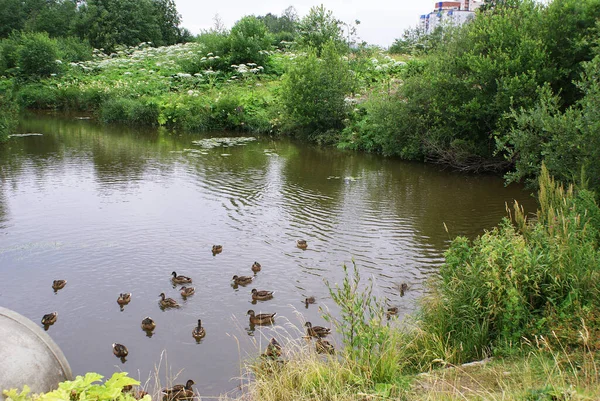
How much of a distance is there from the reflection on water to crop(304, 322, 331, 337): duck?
518 mm

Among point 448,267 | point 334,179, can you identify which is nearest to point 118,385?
point 448,267

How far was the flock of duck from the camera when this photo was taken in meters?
6.71

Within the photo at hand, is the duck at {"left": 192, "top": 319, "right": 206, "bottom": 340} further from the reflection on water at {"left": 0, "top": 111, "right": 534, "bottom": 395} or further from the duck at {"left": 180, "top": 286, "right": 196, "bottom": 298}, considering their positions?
the duck at {"left": 180, "top": 286, "right": 196, "bottom": 298}

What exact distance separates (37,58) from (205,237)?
39948mm

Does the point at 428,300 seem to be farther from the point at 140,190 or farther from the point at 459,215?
the point at 140,190

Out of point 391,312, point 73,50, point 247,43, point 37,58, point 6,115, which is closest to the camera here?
point 391,312

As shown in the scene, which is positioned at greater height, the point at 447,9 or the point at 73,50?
the point at 447,9

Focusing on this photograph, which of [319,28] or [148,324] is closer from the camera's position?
[148,324]

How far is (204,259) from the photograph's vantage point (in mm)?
11562

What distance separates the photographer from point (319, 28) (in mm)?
35531

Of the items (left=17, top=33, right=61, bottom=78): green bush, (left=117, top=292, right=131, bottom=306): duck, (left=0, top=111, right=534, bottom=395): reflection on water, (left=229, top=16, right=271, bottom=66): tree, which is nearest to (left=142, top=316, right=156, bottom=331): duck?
(left=0, top=111, right=534, bottom=395): reflection on water

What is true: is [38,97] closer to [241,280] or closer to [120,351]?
[241,280]

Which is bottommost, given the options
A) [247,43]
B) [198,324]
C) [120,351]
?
[120,351]

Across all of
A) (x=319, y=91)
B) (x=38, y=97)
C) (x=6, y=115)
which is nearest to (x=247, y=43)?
(x=319, y=91)
